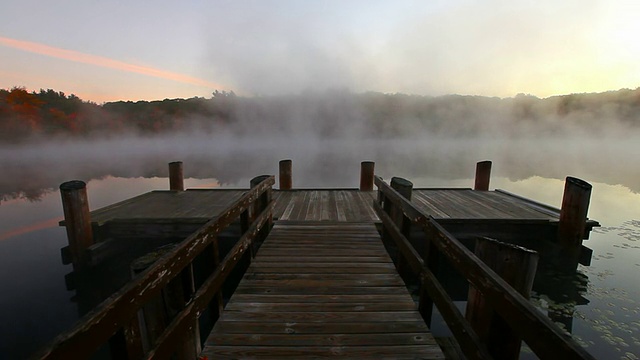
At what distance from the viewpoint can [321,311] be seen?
3531 mm

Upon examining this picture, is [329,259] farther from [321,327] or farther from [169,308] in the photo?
[169,308]

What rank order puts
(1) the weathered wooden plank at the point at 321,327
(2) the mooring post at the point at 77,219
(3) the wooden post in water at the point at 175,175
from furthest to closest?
(3) the wooden post in water at the point at 175,175 < (2) the mooring post at the point at 77,219 < (1) the weathered wooden plank at the point at 321,327

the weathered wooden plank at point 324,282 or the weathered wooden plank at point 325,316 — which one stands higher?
the weathered wooden plank at point 325,316

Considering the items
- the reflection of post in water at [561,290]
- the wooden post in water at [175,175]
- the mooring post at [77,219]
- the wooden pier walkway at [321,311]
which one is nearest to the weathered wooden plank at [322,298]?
the wooden pier walkway at [321,311]

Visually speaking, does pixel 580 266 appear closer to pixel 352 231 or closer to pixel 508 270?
pixel 352 231

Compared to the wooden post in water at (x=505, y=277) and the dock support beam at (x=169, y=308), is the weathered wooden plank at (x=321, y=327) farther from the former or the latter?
the wooden post in water at (x=505, y=277)

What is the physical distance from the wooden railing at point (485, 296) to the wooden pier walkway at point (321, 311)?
45cm

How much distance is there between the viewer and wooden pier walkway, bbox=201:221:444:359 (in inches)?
113

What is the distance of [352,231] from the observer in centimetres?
666

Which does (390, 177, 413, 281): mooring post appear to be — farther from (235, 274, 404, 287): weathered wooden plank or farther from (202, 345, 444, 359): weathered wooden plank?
(202, 345, 444, 359): weathered wooden plank

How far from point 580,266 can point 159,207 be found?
41.2ft

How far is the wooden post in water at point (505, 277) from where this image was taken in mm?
2119

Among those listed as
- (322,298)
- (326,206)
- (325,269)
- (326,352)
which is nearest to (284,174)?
(326,206)

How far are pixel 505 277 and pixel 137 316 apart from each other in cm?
270
